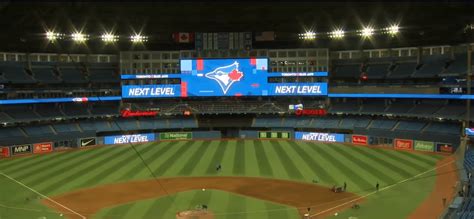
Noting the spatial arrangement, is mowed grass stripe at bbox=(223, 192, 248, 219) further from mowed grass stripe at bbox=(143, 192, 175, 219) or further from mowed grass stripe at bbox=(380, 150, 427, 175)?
mowed grass stripe at bbox=(380, 150, 427, 175)

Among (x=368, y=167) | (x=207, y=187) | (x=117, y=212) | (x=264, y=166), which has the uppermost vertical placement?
(x=368, y=167)

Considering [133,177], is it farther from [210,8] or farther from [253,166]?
[210,8]

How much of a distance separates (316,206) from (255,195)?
17.4 ft

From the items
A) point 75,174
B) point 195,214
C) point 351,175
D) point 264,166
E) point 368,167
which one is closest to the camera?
point 195,214

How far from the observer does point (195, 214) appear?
2734 cm

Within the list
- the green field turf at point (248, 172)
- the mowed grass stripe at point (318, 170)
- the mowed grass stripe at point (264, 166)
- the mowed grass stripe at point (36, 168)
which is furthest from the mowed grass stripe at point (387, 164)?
the mowed grass stripe at point (36, 168)

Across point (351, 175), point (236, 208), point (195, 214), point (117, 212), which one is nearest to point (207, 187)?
point (236, 208)

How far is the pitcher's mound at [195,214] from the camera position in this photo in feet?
88.4

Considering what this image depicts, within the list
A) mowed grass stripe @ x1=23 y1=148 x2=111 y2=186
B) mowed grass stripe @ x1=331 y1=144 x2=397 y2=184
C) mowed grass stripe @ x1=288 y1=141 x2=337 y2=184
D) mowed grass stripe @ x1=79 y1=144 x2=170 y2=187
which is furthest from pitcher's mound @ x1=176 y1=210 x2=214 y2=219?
mowed grass stripe @ x1=331 y1=144 x2=397 y2=184

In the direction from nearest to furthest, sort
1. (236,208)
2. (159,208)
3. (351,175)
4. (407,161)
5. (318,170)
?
(236,208) < (159,208) < (351,175) < (318,170) < (407,161)

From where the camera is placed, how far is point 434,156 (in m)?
48.2

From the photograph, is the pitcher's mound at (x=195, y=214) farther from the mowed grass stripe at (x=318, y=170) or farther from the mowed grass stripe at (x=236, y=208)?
A: the mowed grass stripe at (x=318, y=170)

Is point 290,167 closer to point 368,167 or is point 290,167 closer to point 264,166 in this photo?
point 264,166

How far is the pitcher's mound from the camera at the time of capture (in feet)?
88.4
